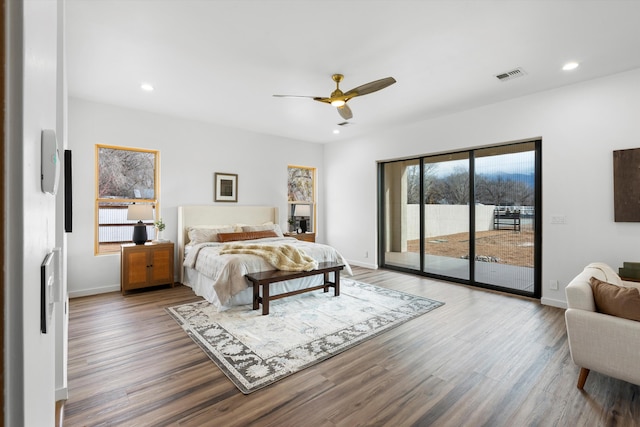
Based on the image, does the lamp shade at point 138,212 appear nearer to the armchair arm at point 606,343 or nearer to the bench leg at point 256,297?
the bench leg at point 256,297

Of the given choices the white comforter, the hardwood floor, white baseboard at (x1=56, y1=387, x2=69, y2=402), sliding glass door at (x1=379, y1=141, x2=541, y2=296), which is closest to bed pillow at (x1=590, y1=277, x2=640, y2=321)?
the hardwood floor

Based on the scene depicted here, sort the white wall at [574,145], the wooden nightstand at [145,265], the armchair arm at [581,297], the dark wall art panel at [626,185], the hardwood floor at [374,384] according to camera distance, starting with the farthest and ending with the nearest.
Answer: the wooden nightstand at [145,265] < the white wall at [574,145] < the dark wall art panel at [626,185] < the armchair arm at [581,297] < the hardwood floor at [374,384]

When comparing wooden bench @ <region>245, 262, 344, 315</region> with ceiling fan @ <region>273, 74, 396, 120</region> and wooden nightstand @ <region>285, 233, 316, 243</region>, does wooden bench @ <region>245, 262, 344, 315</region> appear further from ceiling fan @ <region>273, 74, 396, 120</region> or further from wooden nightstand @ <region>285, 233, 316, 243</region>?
wooden nightstand @ <region>285, 233, 316, 243</region>

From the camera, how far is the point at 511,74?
11.8ft

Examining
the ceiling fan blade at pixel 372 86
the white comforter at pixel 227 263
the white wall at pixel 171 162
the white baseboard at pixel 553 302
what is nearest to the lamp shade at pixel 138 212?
the white wall at pixel 171 162

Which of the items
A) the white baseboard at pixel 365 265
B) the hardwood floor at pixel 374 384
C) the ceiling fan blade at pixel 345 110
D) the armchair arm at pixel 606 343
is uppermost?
the ceiling fan blade at pixel 345 110

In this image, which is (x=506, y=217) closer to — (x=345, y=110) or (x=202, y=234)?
(x=345, y=110)

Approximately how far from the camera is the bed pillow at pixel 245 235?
5082 mm

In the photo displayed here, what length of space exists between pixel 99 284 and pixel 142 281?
62 cm

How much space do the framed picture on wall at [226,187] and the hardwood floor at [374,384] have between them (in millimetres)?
2790

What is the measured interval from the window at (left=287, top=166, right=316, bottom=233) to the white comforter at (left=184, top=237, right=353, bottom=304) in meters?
1.96

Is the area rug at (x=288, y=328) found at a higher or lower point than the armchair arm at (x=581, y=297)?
lower

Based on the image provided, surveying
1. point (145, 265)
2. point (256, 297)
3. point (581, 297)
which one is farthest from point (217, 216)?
point (581, 297)

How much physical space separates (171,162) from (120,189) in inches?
33.9
